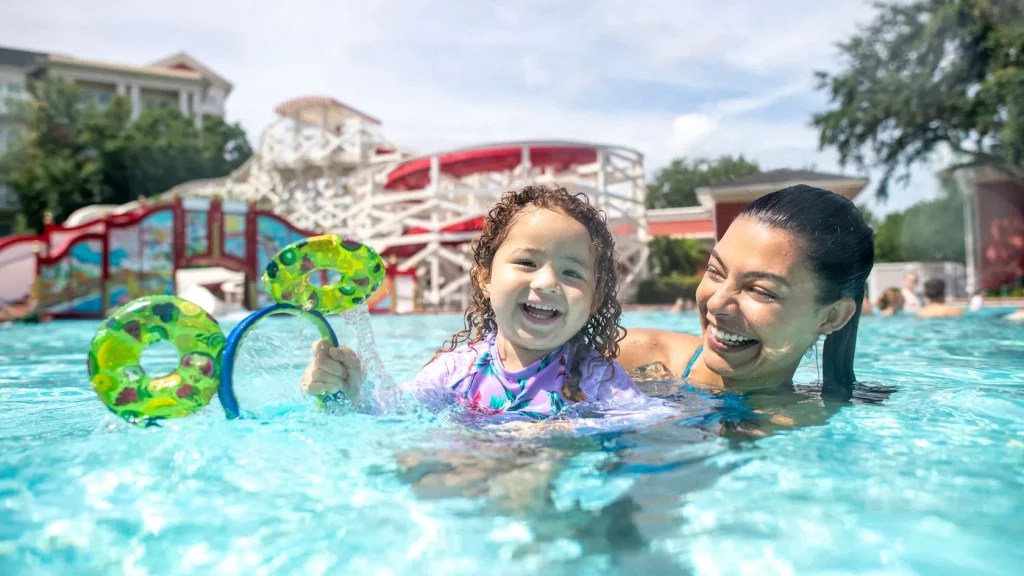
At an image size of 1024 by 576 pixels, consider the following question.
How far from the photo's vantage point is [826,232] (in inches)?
93.8

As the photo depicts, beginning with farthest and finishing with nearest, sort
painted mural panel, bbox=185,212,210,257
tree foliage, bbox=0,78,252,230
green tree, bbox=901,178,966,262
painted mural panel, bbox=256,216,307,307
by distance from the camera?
1. tree foliage, bbox=0,78,252,230
2. green tree, bbox=901,178,966,262
3. painted mural panel, bbox=256,216,307,307
4. painted mural panel, bbox=185,212,210,257

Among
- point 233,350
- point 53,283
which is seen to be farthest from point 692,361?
point 53,283

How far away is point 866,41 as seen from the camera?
63.5 feet

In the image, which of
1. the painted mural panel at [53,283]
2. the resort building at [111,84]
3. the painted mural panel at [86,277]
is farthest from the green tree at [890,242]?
the resort building at [111,84]

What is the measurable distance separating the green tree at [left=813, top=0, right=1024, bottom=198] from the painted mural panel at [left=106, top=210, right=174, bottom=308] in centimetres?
1815

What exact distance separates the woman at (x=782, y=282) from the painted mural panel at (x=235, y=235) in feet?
55.7

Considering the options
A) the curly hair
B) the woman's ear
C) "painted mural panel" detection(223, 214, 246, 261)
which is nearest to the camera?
the woman's ear

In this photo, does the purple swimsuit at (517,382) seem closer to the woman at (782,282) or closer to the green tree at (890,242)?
the woman at (782,282)

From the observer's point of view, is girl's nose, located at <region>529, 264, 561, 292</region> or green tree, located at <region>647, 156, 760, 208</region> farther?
green tree, located at <region>647, 156, 760, 208</region>

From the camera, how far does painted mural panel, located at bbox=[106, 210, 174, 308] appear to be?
643 inches

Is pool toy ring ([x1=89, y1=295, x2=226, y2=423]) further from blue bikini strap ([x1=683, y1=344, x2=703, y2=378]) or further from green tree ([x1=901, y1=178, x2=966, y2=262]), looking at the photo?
green tree ([x1=901, y1=178, x2=966, y2=262])

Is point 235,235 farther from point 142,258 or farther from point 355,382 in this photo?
point 355,382

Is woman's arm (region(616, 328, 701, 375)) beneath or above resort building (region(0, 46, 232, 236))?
beneath

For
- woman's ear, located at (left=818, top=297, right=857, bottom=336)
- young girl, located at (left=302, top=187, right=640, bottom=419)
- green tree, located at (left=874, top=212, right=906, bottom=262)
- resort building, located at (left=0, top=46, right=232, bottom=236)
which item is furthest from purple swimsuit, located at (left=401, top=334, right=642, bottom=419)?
resort building, located at (left=0, top=46, right=232, bottom=236)
